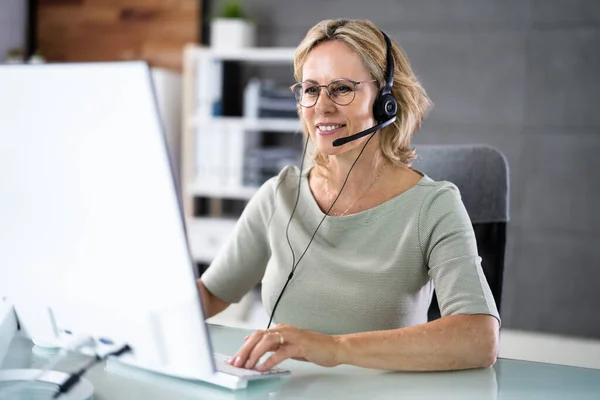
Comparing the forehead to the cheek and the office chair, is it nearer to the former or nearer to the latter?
the cheek

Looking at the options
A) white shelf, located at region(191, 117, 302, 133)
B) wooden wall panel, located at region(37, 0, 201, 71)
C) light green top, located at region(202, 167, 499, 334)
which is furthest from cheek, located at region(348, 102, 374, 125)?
wooden wall panel, located at region(37, 0, 201, 71)

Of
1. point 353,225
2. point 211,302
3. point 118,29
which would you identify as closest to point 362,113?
point 353,225

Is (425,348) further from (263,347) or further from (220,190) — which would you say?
(220,190)

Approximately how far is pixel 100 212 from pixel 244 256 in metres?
0.76

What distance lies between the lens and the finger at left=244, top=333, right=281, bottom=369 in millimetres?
987

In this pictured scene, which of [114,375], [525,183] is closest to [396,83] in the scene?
[114,375]

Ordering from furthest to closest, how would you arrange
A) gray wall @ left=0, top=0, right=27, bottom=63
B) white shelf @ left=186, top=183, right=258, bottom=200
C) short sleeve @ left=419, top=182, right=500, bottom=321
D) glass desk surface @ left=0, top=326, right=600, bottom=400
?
gray wall @ left=0, top=0, right=27, bottom=63
white shelf @ left=186, top=183, right=258, bottom=200
short sleeve @ left=419, top=182, right=500, bottom=321
glass desk surface @ left=0, top=326, right=600, bottom=400

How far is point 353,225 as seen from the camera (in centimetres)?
143

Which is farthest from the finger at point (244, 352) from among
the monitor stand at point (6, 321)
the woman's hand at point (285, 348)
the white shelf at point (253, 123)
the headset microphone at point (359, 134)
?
the white shelf at point (253, 123)

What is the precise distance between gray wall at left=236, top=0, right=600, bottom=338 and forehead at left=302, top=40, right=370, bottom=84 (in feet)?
7.29

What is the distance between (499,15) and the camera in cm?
347

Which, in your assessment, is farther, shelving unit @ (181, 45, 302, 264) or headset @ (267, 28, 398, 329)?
shelving unit @ (181, 45, 302, 264)

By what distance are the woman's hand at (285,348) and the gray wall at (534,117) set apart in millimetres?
2626

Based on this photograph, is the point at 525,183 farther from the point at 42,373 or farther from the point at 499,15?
the point at 42,373
